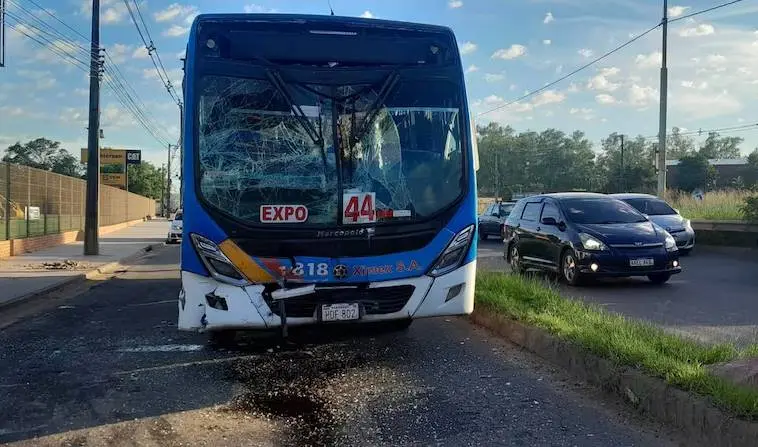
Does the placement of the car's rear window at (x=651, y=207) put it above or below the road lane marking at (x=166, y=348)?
above

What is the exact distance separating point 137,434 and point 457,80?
429cm

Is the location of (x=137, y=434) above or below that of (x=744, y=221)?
below

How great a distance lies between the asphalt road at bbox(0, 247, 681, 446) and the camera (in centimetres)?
456

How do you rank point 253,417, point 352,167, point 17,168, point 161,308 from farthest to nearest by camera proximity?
point 17,168 → point 161,308 → point 352,167 → point 253,417

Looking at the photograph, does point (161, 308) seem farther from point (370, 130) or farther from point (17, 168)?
point (17, 168)

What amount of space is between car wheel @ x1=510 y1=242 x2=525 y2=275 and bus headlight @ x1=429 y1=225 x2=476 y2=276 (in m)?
6.86

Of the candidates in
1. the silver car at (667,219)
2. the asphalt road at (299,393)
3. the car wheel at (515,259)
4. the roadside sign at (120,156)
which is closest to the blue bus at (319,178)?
the asphalt road at (299,393)

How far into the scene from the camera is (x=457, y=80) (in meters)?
6.56

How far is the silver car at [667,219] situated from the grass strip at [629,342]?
8.07 meters

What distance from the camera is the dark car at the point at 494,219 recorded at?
26680 mm

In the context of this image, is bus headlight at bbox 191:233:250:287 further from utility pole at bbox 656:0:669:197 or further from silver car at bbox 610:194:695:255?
utility pole at bbox 656:0:669:197

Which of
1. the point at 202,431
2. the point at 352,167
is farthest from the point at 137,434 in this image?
the point at 352,167

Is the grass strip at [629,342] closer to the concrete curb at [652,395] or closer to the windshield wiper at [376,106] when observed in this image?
the concrete curb at [652,395]

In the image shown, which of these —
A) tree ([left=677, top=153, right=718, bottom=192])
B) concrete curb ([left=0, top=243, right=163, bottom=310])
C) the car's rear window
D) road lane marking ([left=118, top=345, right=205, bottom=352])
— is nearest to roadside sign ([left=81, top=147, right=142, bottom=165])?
concrete curb ([left=0, top=243, right=163, bottom=310])
